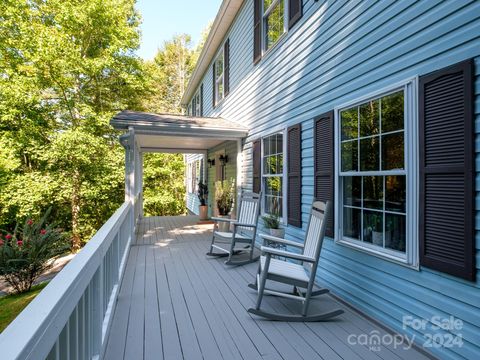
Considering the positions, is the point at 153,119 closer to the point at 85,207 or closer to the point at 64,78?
the point at 64,78

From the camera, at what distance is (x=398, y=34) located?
2.65 metres

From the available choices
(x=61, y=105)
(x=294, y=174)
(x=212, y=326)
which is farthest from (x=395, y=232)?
(x=61, y=105)

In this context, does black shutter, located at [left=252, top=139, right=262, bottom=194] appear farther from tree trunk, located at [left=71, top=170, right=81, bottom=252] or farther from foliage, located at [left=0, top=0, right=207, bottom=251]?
tree trunk, located at [left=71, top=170, right=81, bottom=252]

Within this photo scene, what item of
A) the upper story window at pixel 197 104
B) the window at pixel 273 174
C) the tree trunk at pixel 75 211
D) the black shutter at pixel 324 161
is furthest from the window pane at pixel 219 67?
the tree trunk at pixel 75 211

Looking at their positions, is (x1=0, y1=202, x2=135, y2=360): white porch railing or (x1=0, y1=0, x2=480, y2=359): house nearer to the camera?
(x1=0, y1=202, x2=135, y2=360): white porch railing

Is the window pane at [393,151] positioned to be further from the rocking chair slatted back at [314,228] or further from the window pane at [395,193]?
the rocking chair slatted back at [314,228]

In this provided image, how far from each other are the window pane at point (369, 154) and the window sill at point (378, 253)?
776 millimetres

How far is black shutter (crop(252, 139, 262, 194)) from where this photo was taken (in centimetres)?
584

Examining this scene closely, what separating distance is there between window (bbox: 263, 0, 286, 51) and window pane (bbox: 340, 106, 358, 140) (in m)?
2.25

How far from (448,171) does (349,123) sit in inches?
53.7

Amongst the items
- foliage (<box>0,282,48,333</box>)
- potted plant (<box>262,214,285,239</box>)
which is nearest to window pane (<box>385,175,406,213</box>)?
potted plant (<box>262,214,285,239</box>)

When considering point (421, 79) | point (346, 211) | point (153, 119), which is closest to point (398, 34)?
point (421, 79)

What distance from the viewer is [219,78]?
30.7 ft

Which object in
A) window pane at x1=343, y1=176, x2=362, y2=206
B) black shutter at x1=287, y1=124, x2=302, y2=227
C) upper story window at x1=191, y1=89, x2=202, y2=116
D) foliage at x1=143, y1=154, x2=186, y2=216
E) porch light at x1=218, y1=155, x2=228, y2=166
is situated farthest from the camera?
foliage at x1=143, y1=154, x2=186, y2=216
